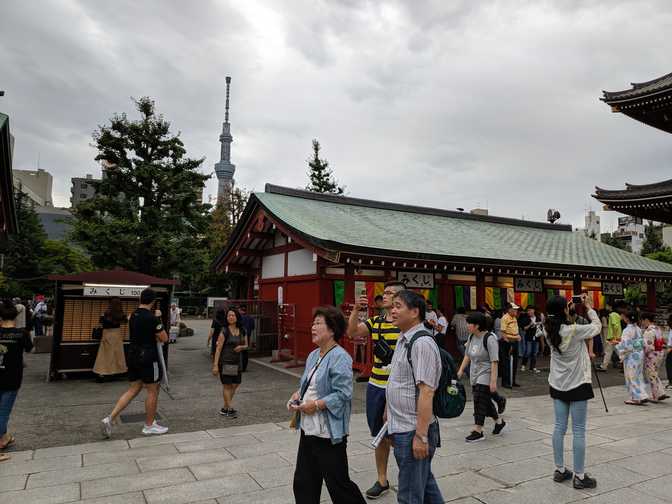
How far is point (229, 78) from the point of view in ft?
440

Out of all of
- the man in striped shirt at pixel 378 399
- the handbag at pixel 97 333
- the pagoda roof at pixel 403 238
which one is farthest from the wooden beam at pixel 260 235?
the man in striped shirt at pixel 378 399

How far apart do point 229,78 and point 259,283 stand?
132 m

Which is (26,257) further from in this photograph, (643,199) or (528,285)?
(643,199)

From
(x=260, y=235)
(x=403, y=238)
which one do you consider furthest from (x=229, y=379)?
(x=260, y=235)

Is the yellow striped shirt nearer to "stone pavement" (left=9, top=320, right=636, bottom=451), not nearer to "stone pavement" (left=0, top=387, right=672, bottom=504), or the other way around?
"stone pavement" (left=0, top=387, right=672, bottom=504)

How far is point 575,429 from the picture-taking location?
4.38m

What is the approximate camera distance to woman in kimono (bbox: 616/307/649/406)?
28.0 feet

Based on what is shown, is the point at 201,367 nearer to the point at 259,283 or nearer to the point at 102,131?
the point at 259,283

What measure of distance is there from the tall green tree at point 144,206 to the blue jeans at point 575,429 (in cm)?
2065

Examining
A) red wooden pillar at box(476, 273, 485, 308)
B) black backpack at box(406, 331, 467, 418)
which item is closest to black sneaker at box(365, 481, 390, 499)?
black backpack at box(406, 331, 467, 418)

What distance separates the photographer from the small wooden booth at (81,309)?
10047 millimetres

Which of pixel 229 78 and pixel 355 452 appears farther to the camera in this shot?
pixel 229 78

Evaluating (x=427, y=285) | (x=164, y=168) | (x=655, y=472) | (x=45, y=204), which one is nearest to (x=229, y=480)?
(x=655, y=472)

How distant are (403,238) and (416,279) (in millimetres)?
1287
